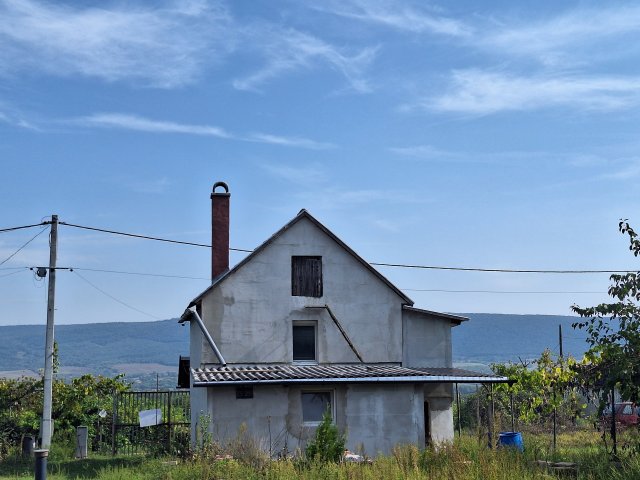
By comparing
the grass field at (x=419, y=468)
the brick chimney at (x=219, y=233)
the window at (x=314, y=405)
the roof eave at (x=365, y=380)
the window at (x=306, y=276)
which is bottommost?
the grass field at (x=419, y=468)

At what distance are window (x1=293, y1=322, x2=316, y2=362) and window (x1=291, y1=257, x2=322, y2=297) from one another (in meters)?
1.03

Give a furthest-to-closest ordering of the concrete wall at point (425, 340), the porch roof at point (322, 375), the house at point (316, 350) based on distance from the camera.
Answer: the concrete wall at point (425, 340) < the house at point (316, 350) < the porch roof at point (322, 375)

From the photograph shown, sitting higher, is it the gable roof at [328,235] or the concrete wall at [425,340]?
the gable roof at [328,235]

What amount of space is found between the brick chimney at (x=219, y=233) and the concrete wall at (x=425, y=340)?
6.59m

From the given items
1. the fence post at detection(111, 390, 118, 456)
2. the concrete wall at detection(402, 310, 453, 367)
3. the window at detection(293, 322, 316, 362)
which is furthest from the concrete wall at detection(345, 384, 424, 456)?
the fence post at detection(111, 390, 118, 456)

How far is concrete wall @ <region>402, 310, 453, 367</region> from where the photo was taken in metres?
29.0

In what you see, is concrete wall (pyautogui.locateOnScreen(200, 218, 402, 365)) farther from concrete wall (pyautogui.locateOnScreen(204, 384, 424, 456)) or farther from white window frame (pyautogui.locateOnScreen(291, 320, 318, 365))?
concrete wall (pyautogui.locateOnScreen(204, 384, 424, 456))

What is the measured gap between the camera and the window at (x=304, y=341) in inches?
1134

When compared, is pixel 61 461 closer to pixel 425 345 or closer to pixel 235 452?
pixel 235 452

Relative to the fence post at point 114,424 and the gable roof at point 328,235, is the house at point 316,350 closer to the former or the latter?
the gable roof at point 328,235

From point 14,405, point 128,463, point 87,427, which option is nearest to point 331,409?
point 128,463

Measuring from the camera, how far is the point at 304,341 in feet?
94.9

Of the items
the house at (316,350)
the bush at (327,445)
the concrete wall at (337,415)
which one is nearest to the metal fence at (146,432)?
the house at (316,350)

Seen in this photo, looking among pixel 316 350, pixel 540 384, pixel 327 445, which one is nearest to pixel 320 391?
pixel 316 350
